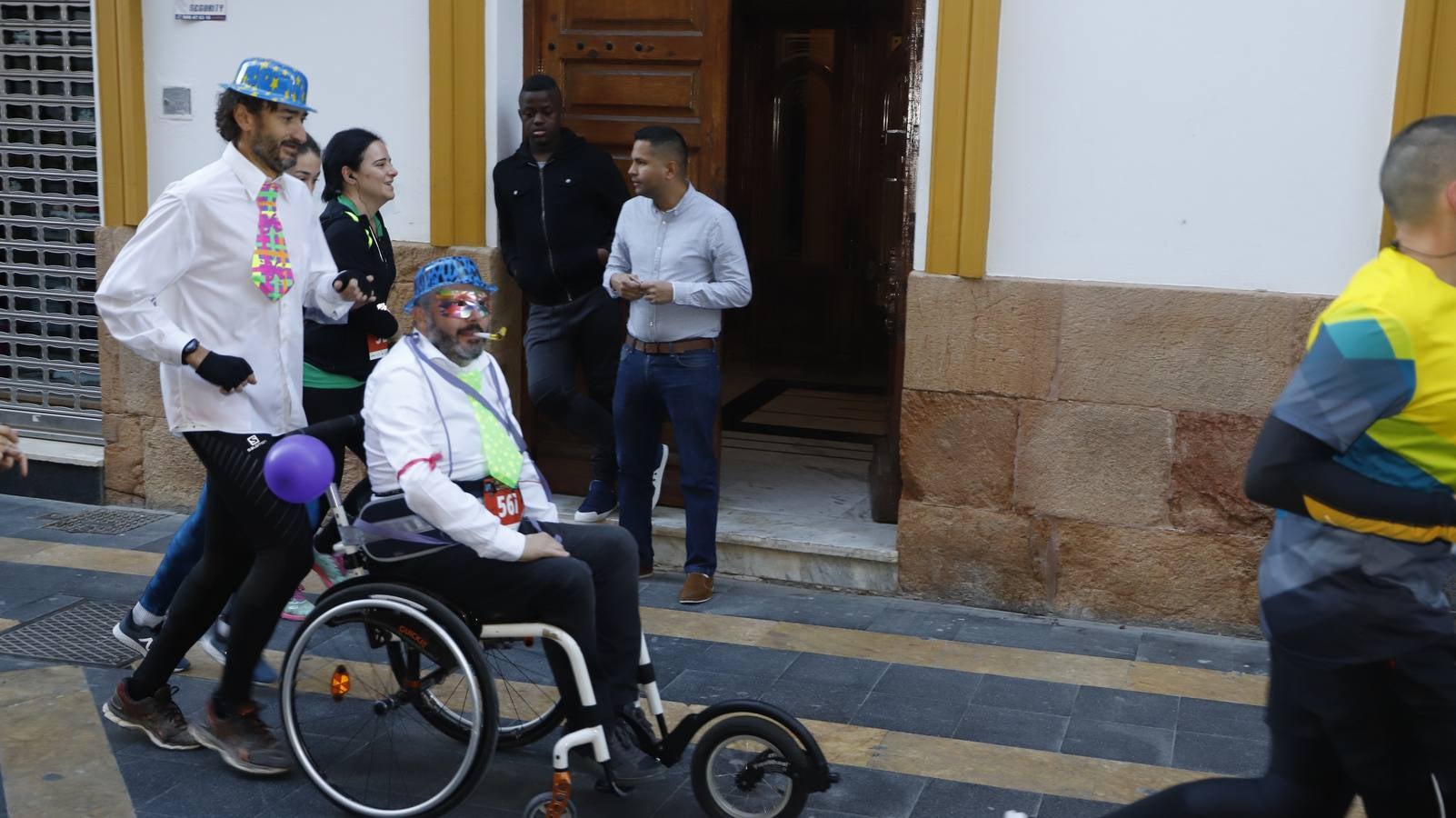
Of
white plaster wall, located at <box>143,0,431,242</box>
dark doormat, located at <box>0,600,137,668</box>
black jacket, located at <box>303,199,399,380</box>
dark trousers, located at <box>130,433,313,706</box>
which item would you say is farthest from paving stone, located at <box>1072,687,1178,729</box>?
white plaster wall, located at <box>143,0,431,242</box>

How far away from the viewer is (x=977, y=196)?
575 centimetres

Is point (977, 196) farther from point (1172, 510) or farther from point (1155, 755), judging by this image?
point (1155, 755)

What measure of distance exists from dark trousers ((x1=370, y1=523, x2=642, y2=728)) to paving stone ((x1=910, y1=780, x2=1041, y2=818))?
851 mm

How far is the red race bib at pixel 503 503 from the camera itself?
3914mm

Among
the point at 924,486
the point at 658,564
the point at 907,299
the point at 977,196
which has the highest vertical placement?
the point at 977,196

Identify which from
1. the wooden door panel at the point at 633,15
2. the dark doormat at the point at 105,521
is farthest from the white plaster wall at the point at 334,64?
the dark doormat at the point at 105,521

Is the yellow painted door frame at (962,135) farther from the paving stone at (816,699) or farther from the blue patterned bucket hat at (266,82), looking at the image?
the blue patterned bucket hat at (266,82)

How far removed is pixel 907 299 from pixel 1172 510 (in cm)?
127

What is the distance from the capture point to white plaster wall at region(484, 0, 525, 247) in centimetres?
648

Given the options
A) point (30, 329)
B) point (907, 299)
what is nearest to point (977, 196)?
point (907, 299)

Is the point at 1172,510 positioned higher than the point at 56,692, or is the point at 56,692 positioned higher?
the point at 1172,510

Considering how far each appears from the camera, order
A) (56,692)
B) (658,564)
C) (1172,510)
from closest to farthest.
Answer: (56,692), (1172,510), (658,564)

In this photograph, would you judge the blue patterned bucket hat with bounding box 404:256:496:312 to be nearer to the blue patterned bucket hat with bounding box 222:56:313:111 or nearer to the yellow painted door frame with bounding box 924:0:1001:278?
the blue patterned bucket hat with bounding box 222:56:313:111

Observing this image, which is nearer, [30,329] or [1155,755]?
[1155,755]
